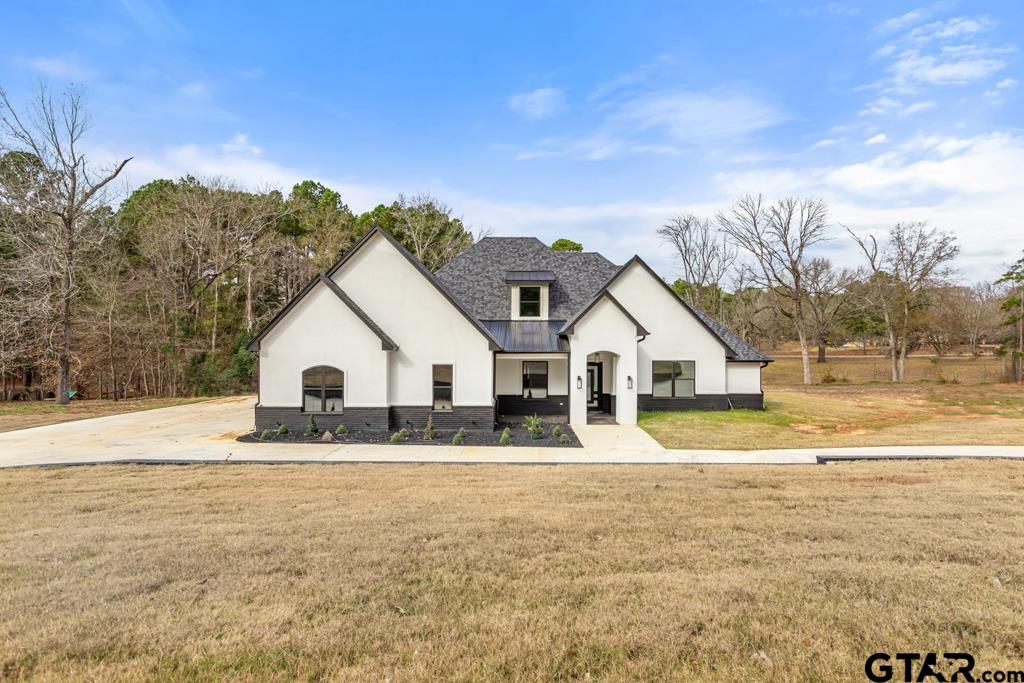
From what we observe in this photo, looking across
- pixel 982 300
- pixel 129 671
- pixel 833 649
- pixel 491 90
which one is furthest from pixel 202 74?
pixel 982 300

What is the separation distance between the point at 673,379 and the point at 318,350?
13.3m

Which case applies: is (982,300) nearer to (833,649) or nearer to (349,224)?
(349,224)

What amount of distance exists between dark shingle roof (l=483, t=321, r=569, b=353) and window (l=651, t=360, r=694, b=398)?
4220 millimetres

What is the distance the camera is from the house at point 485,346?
15734mm

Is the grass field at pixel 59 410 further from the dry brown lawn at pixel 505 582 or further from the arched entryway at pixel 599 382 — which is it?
the arched entryway at pixel 599 382

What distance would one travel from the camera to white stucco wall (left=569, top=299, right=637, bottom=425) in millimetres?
17609

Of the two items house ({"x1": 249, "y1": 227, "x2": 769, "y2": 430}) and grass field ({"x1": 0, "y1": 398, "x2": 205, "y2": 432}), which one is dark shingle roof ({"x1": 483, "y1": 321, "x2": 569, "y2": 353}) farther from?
grass field ({"x1": 0, "y1": 398, "x2": 205, "y2": 432})

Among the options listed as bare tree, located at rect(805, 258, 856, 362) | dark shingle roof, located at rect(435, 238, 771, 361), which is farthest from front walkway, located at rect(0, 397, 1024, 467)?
bare tree, located at rect(805, 258, 856, 362)

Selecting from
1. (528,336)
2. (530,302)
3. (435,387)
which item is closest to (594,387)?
(528,336)

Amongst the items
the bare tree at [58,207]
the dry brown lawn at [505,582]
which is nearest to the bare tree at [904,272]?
the dry brown lawn at [505,582]

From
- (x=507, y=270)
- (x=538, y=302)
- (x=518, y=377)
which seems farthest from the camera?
(x=507, y=270)

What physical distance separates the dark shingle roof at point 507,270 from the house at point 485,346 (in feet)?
0.22

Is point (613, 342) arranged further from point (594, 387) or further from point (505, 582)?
point (505, 582)

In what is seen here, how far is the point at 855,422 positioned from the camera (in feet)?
61.5
